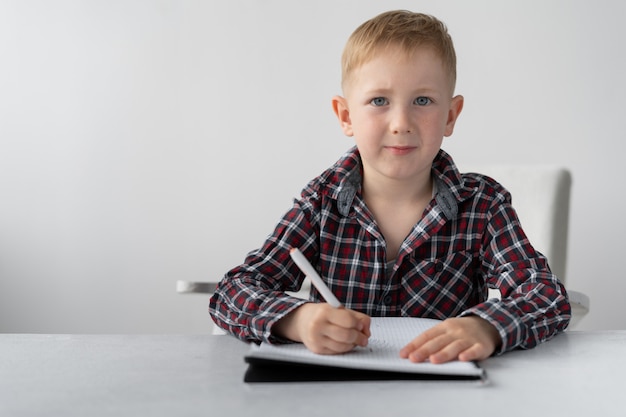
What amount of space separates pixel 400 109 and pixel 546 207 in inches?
25.7

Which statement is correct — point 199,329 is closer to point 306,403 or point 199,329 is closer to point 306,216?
point 306,216

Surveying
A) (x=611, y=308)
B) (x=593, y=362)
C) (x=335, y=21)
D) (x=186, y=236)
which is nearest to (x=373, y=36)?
(x=593, y=362)

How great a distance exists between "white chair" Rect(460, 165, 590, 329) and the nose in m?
0.59

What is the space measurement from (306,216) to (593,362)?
1.73 ft

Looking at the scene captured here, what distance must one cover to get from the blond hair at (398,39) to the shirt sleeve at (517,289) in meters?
0.25

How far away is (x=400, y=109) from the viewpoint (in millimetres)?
1136

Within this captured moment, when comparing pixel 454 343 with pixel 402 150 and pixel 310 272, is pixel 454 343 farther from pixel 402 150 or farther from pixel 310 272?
pixel 402 150

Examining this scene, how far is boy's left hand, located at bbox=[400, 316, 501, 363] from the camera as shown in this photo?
0.81 meters

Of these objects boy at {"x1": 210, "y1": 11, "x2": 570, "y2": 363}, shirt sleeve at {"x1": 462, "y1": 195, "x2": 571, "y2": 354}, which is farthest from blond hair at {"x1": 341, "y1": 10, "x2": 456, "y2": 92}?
shirt sleeve at {"x1": 462, "y1": 195, "x2": 571, "y2": 354}

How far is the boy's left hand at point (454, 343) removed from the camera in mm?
806

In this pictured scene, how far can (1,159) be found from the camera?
274 centimetres

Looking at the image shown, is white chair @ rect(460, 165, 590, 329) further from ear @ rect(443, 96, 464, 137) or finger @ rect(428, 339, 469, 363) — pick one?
finger @ rect(428, 339, 469, 363)

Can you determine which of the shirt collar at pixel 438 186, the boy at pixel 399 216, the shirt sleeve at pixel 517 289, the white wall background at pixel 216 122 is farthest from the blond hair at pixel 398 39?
the white wall background at pixel 216 122

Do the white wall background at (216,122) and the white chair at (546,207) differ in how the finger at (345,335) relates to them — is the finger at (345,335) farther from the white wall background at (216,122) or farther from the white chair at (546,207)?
the white wall background at (216,122)
